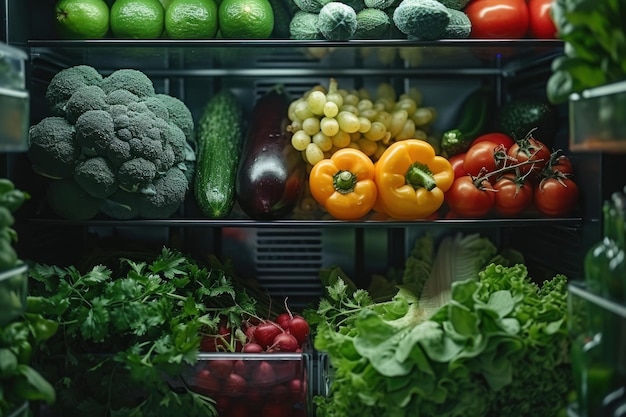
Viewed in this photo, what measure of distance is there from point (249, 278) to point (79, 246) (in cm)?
62

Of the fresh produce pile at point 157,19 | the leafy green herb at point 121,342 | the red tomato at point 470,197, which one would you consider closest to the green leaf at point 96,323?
the leafy green herb at point 121,342

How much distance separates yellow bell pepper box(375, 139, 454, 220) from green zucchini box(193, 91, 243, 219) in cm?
49

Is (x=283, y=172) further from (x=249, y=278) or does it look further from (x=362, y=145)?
(x=249, y=278)

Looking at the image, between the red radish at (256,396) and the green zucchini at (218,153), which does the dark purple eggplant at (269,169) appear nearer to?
the green zucchini at (218,153)

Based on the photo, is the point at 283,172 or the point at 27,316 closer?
the point at 27,316

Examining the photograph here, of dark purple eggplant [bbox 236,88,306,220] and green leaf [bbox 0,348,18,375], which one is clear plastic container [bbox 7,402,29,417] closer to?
green leaf [bbox 0,348,18,375]

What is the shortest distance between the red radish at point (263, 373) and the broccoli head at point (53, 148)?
826 millimetres

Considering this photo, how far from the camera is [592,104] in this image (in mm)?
1483

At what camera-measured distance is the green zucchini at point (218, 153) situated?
7.73ft

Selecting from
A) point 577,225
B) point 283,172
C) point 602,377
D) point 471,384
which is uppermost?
point 283,172

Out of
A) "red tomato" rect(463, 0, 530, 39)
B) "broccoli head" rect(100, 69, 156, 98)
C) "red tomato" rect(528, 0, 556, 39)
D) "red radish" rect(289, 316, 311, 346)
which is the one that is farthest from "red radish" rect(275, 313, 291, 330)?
"red tomato" rect(528, 0, 556, 39)

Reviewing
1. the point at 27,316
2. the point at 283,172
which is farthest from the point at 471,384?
the point at 27,316

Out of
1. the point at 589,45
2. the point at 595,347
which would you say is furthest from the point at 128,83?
the point at 595,347

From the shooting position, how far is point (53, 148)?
7.19ft
